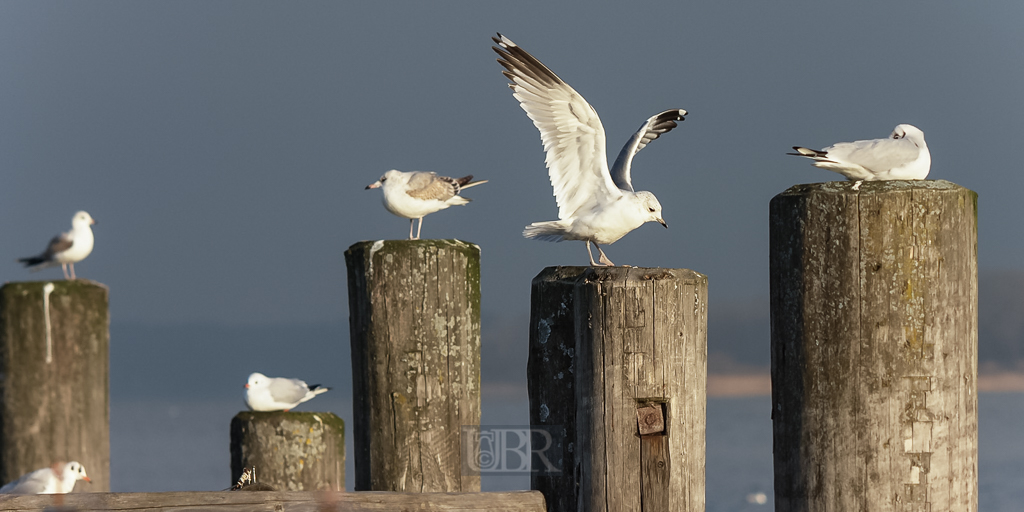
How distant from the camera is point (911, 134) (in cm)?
499

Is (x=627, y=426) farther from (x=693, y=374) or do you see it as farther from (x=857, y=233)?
(x=857, y=233)

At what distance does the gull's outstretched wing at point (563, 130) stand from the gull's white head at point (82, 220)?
7291 millimetres

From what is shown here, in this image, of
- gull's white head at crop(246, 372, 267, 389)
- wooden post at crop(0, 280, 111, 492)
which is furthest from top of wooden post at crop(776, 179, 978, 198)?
wooden post at crop(0, 280, 111, 492)

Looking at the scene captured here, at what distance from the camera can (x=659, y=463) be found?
3658mm

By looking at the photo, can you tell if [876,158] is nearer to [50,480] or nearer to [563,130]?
[563,130]

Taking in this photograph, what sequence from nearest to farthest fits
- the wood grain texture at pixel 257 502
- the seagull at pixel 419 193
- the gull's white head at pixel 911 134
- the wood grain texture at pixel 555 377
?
the wood grain texture at pixel 257 502 → the wood grain texture at pixel 555 377 → the gull's white head at pixel 911 134 → the seagull at pixel 419 193

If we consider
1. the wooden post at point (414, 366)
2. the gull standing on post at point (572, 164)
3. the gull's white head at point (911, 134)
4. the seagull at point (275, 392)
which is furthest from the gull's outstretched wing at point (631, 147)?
the seagull at point (275, 392)

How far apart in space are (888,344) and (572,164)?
137 inches

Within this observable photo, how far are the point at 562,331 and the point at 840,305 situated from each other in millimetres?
1174

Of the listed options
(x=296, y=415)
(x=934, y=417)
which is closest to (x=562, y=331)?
(x=934, y=417)

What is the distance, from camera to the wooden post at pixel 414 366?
5559mm

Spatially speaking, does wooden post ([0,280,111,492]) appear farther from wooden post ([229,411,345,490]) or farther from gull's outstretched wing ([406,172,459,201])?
gull's outstretched wing ([406,172,459,201])

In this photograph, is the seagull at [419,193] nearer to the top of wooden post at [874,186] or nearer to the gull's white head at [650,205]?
the gull's white head at [650,205]

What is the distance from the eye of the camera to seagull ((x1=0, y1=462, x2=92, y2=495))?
23.9 feet
